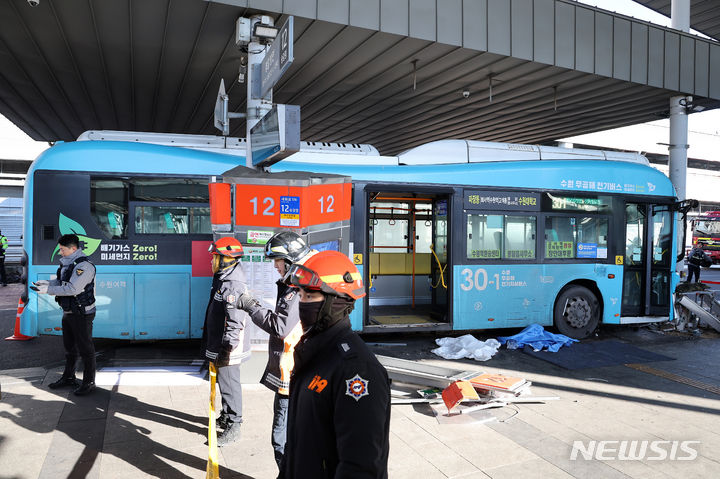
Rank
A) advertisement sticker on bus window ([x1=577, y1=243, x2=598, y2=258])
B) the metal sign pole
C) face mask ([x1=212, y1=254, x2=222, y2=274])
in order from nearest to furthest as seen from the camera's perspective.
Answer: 1. face mask ([x1=212, y1=254, x2=222, y2=274])
2. the metal sign pole
3. advertisement sticker on bus window ([x1=577, y1=243, x2=598, y2=258])

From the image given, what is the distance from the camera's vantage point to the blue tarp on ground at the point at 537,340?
8828 mm

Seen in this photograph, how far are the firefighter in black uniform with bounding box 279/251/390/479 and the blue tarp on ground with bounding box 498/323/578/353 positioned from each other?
7433 mm

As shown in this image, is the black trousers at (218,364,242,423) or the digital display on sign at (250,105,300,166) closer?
the black trousers at (218,364,242,423)

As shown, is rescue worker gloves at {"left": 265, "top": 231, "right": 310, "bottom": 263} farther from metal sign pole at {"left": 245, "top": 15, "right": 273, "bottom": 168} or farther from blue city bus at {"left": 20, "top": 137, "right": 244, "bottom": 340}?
blue city bus at {"left": 20, "top": 137, "right": 244, "bottom": 340}

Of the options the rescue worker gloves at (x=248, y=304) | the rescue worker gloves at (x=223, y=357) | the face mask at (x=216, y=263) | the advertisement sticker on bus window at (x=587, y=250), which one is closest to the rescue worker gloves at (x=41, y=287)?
the face mask at (x=216, y=263)

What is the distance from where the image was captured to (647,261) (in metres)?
10.3

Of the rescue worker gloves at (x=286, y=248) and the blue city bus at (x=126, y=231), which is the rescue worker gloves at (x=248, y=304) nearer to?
the rescue worker gloves at (x=286, y=248)

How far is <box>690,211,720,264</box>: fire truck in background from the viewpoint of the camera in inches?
→ 1224

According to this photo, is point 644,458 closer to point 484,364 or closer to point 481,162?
point 484,364

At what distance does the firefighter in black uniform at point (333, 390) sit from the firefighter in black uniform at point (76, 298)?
4.69 m

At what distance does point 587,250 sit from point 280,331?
7849mm

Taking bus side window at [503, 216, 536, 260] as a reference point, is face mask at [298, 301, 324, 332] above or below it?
below

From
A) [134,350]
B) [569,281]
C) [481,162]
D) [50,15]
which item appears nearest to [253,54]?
[50,15]

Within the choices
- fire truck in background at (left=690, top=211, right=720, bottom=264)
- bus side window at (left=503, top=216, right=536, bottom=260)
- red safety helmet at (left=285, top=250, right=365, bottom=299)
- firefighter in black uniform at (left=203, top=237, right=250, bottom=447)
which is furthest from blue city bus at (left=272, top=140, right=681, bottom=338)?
fire truck in background at (left=690, top=211, right=720, bottom=264)
